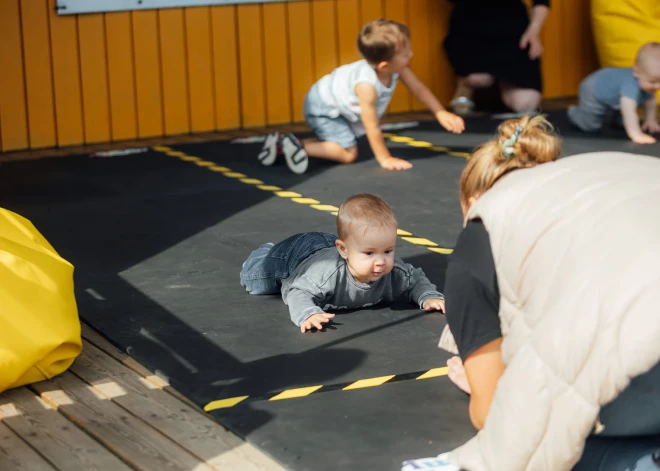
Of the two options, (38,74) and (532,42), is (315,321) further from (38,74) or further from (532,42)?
(532,42)

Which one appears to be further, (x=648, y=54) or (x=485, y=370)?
(x=648, y=54)

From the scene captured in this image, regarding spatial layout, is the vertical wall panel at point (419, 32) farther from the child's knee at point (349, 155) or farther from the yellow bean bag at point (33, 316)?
the yellow bean bag at point (33, 316)

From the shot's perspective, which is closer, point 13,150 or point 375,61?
point 375,61

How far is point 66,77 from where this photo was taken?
7.44m

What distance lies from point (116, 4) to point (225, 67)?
0.87 meters

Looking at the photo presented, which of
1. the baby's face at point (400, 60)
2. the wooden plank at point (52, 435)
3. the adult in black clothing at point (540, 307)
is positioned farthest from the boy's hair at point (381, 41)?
the adult in black clothing at point (540, 307)

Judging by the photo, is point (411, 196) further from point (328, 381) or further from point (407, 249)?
point (328, 381)

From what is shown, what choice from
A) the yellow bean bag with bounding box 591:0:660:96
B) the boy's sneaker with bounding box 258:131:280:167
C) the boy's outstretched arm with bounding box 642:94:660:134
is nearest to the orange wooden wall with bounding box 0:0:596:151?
the yellow bean bag with bounding box 591:0:660:96

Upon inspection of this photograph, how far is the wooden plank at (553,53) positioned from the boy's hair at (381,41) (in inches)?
109

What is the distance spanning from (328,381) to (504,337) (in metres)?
0.91

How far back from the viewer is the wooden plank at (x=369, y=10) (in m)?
8.31

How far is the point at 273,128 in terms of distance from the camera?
8070 mm

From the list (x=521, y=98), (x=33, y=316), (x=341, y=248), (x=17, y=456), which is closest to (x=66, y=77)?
(x=521, y=98)

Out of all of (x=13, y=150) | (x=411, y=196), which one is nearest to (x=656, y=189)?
(x=411, y=196)
